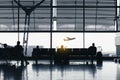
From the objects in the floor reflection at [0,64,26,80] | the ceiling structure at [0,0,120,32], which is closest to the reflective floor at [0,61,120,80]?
the floor reflection at [0,64,26,80]

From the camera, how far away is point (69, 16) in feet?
68.3

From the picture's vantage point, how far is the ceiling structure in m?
20.8

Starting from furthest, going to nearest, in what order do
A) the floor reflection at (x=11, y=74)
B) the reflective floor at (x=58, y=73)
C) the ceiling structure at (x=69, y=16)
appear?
the ceiling structure at (x=69, y=16) < the reflective floor at (x=58, y=73) < the floor reflection at (x=11, y=74)

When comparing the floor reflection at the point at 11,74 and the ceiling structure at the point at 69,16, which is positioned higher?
the ceiling structure at the point at 69,16

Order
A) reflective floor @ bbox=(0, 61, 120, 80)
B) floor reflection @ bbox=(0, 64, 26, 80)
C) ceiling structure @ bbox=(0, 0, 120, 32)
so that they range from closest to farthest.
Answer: floor reflection @ bbox=(0, 64, 26, 80) < reflective floor @ bbox=(0, 61, 120, 80) < ceiling structure @ bbox=(0, 0, 120, 32)

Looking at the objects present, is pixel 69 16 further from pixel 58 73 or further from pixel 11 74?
pixel 11 74

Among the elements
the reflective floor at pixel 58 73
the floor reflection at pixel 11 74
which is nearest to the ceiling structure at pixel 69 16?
the reflective floor at pixel 58 73

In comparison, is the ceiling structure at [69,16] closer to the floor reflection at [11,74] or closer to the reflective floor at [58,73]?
the reflective floor at [58,73]

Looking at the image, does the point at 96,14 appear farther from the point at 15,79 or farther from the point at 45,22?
the point at 15,79

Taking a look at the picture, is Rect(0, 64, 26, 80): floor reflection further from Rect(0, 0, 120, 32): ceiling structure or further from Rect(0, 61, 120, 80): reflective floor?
Rect(0, 0, 120, 32): ceiling structure

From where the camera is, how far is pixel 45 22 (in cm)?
2092

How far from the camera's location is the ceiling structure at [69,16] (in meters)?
20.8

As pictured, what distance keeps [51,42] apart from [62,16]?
1.71m

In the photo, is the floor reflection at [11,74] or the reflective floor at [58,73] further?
the reflective floor at [58,73]
